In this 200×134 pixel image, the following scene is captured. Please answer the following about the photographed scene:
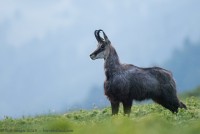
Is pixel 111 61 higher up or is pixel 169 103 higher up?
pixel 111 61

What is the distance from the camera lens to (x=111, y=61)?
2219 cm

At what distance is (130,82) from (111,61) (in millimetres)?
950

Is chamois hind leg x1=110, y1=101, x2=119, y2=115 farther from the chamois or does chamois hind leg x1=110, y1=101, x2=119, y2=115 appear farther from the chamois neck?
the chamois neck

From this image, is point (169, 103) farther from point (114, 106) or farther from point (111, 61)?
point (111, 61)

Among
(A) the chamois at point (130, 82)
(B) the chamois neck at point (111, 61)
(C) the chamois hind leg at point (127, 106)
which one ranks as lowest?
(C) the chamois hind leg at point (127, 106)

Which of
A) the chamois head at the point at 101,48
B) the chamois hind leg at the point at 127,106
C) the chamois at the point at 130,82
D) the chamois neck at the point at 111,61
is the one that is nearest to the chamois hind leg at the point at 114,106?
the chamois at the point at 130,82

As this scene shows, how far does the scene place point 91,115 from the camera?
22359 mm

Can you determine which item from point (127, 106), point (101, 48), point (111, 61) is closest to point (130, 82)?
point (127, 106)

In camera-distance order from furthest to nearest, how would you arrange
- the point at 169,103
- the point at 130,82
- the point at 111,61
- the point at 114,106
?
the point at 169,103, the point at 111,61, the point at 130,82, the point at 114,106

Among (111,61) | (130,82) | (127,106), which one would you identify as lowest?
(127,106)

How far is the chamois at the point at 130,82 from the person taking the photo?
21.5 meters

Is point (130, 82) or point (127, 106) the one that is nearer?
point (127, 106)

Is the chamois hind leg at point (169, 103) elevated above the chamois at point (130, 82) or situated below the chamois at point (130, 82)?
below

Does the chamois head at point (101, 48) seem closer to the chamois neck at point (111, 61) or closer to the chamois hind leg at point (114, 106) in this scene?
the chamois neck at point (111, 61)
